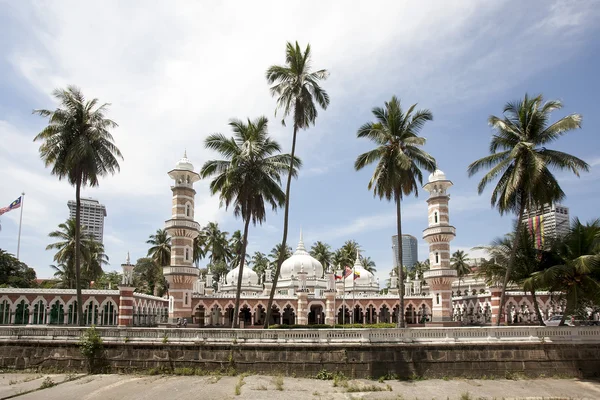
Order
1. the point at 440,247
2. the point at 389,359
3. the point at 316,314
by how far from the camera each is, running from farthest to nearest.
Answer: the point at 316,314 < the point at 440,247 < the point at 389,359

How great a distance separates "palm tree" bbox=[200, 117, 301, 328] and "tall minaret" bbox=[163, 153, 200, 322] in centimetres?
1349

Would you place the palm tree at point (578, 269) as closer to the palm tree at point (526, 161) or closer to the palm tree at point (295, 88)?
the palm tree at point (526, 161)

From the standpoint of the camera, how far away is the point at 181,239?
1674 inches

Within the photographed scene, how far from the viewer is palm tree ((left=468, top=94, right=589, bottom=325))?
25.4 meters

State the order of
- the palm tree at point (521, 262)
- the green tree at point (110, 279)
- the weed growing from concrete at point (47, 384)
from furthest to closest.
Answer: the green tree at point (110, 279) < the palm tree at point (521, 262) < the weed growing from concrete at point (47, 384)

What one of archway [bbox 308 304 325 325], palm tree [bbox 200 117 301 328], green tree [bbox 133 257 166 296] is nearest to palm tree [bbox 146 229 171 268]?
green tree [bbox 133 257 166 296]

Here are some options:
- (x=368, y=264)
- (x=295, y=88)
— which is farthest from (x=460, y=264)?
(x=295, y=88)

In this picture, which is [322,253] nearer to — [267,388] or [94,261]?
[94,261]

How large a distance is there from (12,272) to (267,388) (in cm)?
5289

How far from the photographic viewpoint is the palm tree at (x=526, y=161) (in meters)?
25.4

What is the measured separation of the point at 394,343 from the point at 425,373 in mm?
1835

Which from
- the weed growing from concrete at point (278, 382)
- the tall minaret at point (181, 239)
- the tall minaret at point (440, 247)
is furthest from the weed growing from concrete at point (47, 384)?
the tall minaret at point (440, 247)

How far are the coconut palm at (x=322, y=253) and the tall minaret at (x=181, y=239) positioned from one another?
48494 mm

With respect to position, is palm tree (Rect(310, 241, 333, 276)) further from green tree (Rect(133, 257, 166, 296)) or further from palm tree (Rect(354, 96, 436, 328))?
palm tree (Rect(354, 96, 436, 328))
